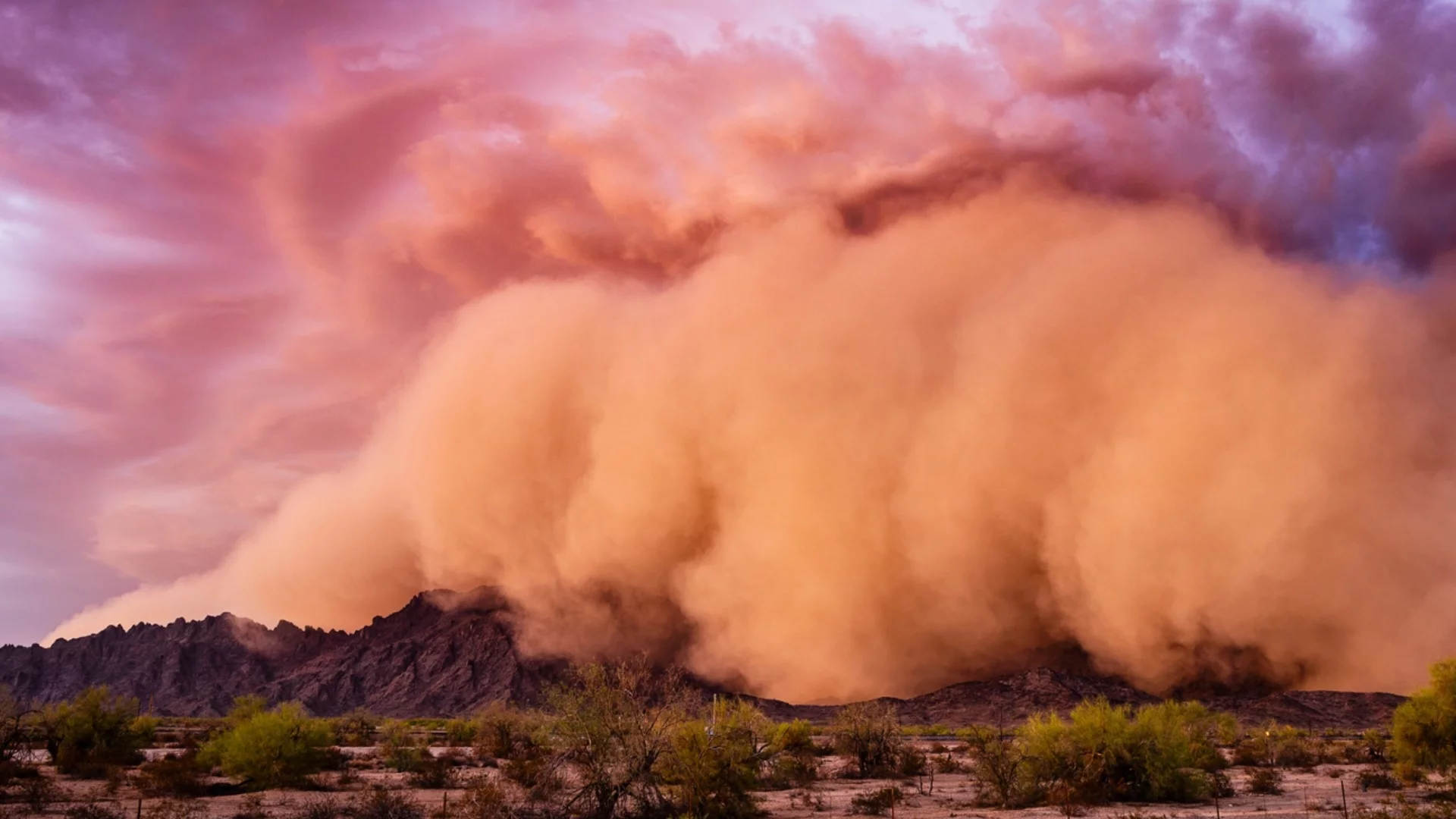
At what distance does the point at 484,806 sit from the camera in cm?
3406

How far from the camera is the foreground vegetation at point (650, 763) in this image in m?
34.8

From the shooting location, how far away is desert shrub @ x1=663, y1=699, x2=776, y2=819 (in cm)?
3562

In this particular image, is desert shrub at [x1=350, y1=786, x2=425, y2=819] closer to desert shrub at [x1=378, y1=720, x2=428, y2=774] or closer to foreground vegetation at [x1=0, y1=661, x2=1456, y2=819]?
foreground vegetation at [x1=0, y1=661, x2=1456, y2=819]

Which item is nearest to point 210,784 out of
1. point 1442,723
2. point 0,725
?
point 0,725

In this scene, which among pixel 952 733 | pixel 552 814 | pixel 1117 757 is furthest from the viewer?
pixel 952 733

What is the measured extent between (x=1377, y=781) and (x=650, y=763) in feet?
112

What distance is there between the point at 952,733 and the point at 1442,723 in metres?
75.8

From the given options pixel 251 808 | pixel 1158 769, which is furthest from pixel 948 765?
pixel 251 808

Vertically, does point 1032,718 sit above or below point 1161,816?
above

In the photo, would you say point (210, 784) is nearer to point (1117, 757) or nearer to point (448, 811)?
point (448, 811)

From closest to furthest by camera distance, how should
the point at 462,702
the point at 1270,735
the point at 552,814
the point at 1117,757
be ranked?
the point at 552,814 → the point at 1117,757 → the point at 1270,735 → the point at 462,702

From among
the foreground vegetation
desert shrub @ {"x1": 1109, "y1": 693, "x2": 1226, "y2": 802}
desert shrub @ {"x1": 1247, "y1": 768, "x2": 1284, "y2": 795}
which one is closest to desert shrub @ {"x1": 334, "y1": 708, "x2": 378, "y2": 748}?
the foreground vegetation

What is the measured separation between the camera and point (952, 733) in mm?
117750

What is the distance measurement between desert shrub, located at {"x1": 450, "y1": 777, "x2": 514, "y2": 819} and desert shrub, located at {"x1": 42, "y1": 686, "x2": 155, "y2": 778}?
76.5ft
